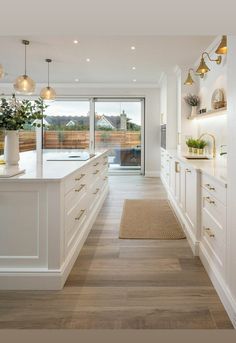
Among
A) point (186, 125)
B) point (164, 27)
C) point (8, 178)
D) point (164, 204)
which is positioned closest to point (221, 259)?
point (8, 178)

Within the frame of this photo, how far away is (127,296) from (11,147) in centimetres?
174

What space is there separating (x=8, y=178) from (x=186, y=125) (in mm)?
4972

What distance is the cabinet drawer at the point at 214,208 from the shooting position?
7.84 feet

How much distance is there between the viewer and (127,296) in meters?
2.45

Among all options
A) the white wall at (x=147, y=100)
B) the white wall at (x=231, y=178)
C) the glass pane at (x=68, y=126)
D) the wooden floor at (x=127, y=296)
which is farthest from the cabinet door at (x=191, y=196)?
the glass pane at (x=68, y=126)

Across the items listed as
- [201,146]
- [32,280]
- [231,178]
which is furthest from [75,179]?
[201,146]

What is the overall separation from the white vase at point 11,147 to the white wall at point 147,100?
23.1ft

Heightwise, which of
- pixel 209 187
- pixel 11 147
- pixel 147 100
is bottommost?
pixel 209 187

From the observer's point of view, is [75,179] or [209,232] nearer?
[209,232]

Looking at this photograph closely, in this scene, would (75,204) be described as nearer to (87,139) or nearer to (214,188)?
(214,188)

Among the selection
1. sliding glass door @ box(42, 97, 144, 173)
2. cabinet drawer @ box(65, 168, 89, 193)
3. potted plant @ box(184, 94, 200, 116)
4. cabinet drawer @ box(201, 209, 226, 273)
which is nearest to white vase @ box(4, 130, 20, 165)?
cabinet drawer @ box(65, 168, 89, 193)

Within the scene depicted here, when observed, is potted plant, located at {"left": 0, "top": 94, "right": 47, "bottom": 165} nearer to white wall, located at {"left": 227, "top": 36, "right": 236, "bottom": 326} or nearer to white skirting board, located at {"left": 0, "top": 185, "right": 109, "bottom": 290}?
white skirting board, located at {"left": 0, "top": 185, "right": 109, "bottom": 290}

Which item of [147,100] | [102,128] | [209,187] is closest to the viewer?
[209,187]

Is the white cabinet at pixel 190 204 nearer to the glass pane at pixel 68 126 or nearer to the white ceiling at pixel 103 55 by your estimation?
the white ceiling at pixel 103 55
